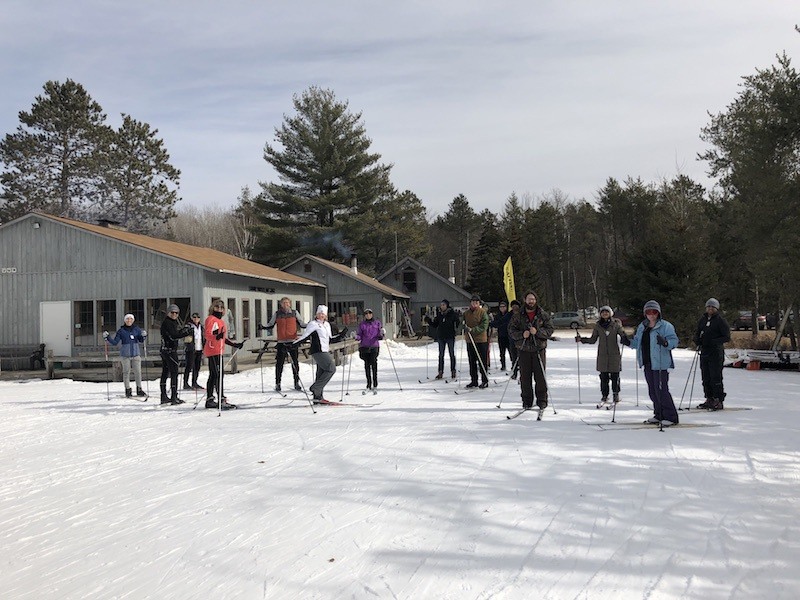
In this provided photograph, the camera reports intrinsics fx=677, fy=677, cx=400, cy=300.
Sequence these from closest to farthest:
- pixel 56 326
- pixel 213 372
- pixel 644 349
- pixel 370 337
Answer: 1. pixel 644 349
2. pixel 213 372
3. pixel 370 337
4. pixel 56 326

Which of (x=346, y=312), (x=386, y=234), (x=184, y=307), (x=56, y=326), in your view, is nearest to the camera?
(x=184, y=307)

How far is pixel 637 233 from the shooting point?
2192 inches

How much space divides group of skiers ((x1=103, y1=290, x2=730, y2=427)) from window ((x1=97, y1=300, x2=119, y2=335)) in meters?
8.91

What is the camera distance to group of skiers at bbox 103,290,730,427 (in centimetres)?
880

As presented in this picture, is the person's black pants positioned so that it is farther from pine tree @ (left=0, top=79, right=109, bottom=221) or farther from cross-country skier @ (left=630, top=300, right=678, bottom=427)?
pine tree @ (left=0, top=79, right=109, bottom=221)

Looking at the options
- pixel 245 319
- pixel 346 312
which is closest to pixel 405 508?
pixel 245 319

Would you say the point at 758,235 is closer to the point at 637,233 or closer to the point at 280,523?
the point at 280,523

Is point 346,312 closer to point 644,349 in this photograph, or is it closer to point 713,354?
point 713,354

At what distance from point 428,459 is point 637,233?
52830 mm

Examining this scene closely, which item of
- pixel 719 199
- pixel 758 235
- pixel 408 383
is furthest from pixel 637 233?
pixel 408 383

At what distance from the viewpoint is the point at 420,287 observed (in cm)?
4450

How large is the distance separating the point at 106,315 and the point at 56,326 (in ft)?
5.64

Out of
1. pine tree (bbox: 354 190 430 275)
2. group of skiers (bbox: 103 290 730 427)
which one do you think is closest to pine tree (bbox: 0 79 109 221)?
pine tree (bbox: 354 190 430 275)

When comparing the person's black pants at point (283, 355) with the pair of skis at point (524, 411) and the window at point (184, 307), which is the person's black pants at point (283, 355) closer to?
the pair of skis at point (524, 411)
